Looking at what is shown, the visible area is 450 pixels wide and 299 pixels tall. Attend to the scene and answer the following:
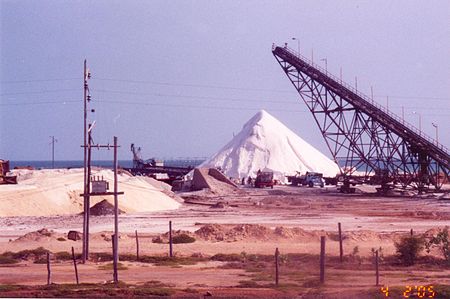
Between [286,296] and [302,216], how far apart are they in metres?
27.4

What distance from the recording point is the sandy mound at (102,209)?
4697 cm

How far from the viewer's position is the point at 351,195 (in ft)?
212

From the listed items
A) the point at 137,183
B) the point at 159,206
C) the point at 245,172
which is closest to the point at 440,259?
the point at 159,206

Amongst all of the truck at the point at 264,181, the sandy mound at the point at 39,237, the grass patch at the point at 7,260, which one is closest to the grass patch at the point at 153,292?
the grass patch at the point at 7,260

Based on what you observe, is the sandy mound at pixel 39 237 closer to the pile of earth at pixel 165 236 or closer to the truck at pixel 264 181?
the pile of earth at pixel 165 236

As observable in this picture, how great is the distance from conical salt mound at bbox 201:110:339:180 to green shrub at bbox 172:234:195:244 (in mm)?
65778

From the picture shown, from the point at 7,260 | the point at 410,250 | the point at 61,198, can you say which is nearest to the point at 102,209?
the point at 61,198

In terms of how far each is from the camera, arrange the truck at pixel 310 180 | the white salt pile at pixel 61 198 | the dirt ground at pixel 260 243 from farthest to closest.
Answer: the truck at pixel 310 180 → the white salt pile at pixel 61 198 → the dirt ground at pixel 260 243

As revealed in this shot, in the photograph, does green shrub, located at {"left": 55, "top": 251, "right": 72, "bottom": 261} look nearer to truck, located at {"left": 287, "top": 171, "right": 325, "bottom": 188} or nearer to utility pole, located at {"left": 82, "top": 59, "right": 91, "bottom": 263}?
utility pole, located at {"left": 82, "top": 59, "right": 91, "bottom": 263}

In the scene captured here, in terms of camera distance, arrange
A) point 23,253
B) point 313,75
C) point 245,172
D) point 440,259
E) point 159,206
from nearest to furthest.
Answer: point 440,259 → point 23,253 → point 159,206 → point 313,75 → point 245,172

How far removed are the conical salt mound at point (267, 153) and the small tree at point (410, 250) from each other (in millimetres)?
72425

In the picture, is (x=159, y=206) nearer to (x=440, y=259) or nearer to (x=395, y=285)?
(x=440, y=259)

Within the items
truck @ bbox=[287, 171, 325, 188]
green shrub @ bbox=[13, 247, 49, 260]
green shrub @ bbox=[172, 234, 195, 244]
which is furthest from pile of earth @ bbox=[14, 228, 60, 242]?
truck @ bbox=[287, 171, 325, 188]

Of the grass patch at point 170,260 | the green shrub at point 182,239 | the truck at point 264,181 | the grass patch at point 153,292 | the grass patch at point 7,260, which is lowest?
the grass patch at point 7,260
